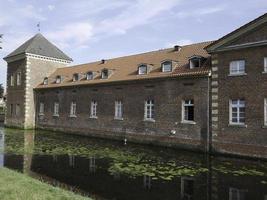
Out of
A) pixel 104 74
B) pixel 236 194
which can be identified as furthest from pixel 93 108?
pixel 236 194

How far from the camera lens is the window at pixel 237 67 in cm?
2012

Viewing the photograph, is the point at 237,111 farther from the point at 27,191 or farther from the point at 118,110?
the point at 27,191

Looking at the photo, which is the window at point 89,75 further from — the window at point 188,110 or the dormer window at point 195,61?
the window at point 188,110

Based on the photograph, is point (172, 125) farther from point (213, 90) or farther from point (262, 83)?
point (262, 83)

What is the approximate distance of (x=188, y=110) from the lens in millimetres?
23016

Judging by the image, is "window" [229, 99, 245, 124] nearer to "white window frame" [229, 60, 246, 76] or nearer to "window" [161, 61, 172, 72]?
"white window frame" [229, 60, 246, 76]

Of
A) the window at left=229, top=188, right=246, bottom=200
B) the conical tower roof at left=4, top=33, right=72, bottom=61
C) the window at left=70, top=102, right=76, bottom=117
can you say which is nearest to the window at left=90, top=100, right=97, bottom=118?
the window at left=70, top=102, right=76, bottom=117

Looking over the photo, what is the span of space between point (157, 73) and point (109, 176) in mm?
13488

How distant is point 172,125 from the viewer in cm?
2361

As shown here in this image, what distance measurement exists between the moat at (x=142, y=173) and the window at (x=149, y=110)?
5.05 m

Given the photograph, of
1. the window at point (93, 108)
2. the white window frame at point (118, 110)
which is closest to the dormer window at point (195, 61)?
the white window frame at point (118, 110)

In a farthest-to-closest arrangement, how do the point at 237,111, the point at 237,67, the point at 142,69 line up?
the point at 142,69
the point at 237,67
the point at 237,111

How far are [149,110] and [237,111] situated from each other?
24.1 feet

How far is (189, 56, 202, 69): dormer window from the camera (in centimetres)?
2327
